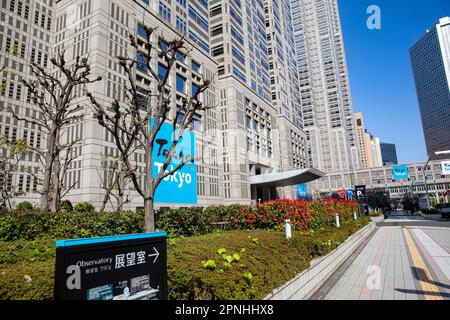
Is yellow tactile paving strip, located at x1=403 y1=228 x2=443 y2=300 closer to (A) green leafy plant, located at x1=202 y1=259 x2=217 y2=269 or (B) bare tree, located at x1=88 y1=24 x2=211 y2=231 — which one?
(A) green leafy plant, located at x1=202 y1=259 x2=217 y2=269

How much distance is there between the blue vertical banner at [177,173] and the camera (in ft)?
108

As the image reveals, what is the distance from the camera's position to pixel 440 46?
29.7m

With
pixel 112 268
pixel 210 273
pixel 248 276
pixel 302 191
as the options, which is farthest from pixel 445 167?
pixel 302 191

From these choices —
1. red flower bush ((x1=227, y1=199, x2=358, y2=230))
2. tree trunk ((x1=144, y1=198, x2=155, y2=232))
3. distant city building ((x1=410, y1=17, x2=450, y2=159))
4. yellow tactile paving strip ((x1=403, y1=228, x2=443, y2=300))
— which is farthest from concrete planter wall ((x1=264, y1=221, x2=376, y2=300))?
distant city building ((x1=410, y1=17, x2=450, y2=159))

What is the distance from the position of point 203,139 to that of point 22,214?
3431 cm

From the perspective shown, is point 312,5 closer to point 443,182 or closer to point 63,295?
point 443,182

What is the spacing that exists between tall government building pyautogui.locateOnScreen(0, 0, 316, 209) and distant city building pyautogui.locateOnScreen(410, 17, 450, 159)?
19047mm

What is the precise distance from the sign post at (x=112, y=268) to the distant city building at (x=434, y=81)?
35.3m

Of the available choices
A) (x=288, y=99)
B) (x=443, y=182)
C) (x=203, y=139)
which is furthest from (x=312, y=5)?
(x=203, y=139)

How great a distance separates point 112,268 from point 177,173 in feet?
110

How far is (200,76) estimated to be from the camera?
46.3m

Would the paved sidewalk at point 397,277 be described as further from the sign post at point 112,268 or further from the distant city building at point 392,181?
the distant city building at point 392,181

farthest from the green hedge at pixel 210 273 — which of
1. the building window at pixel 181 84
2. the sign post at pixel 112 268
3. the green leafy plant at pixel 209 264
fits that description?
the building window at pixel 181 84
